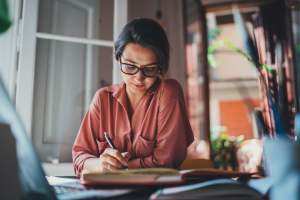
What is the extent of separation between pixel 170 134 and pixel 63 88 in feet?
1.35

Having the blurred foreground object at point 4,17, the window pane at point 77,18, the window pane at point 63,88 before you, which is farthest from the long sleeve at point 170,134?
the blurred foreground object at point 4,17

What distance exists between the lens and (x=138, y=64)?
989 mm

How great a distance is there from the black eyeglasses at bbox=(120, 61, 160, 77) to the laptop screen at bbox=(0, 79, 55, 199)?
387 millimetres

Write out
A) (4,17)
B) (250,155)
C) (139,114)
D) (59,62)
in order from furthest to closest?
(250,155), (59,62), (139,114), (4,17)

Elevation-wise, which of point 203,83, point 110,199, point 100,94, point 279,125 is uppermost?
point 203,83

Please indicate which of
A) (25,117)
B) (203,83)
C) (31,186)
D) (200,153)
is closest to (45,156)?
(25,117)

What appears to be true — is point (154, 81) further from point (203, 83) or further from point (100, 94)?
point (203, 83)

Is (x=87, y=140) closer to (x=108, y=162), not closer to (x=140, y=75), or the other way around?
(x=108, y=162)

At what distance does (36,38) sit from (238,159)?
98cm

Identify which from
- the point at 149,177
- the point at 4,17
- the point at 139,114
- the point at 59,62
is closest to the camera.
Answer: the point at 149,177

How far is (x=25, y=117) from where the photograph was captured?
3.29 feet

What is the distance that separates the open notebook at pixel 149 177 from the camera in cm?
65

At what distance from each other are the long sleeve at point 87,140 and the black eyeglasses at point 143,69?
13 cm

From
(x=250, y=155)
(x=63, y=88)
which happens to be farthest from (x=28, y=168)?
(x=250, y=155)
